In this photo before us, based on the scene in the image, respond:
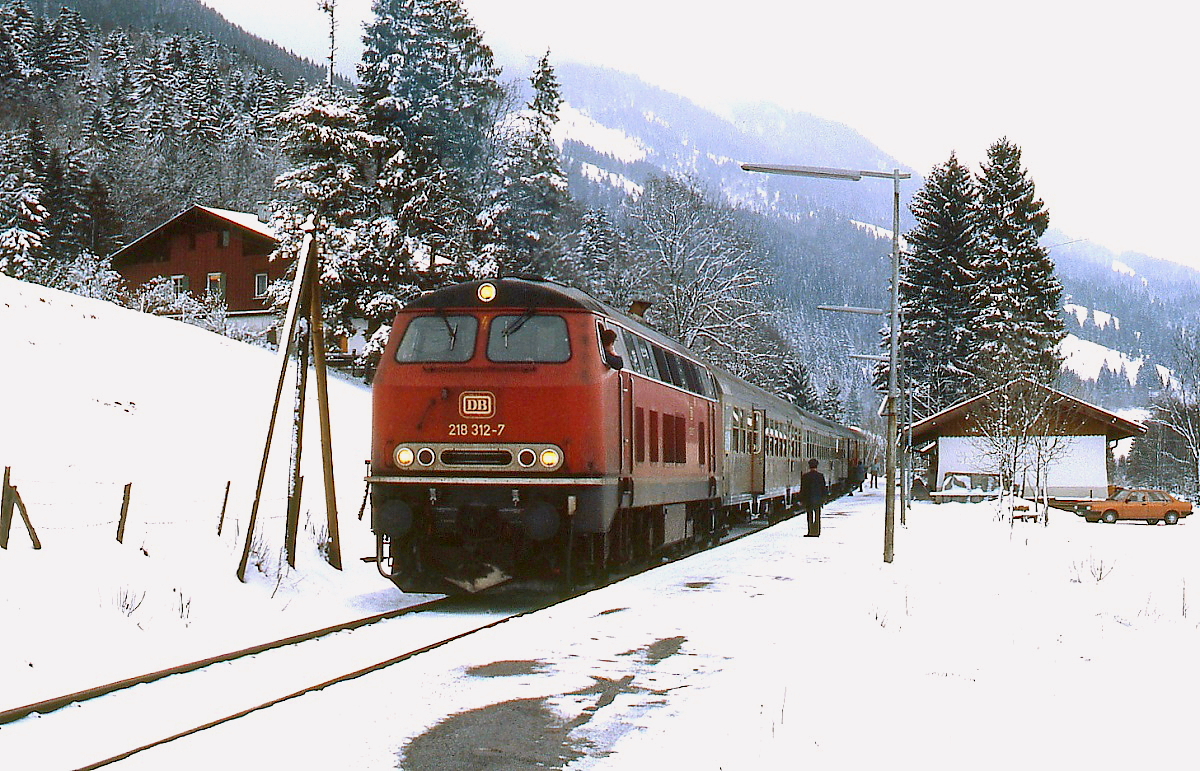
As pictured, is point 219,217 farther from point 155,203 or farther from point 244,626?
point 244,626

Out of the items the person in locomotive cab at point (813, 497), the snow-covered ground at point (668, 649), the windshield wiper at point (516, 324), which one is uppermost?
the windshield wiper at point (516, 324)

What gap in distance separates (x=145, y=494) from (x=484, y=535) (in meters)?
8.61

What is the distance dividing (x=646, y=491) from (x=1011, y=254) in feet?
171

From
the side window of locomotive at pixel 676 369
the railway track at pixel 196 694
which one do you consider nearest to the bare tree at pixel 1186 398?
the side window of locomotive at pixel 676 369

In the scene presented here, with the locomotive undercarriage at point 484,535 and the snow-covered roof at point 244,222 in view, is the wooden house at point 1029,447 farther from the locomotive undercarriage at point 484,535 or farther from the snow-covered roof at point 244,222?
the snow-covered roof at point 244,222

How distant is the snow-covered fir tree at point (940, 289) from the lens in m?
62.7

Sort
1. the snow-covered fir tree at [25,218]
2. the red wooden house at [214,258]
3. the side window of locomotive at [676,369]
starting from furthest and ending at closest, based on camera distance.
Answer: the red wooden house at [214,258]
the snow-covered fir tree at [25,218]
the side window of locomotive at [676,369]

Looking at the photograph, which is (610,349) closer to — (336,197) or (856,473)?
(336,197)

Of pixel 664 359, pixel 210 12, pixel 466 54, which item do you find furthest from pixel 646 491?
pixel 210 12

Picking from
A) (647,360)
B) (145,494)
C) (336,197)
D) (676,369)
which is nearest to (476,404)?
(647,360)

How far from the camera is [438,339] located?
12844mm

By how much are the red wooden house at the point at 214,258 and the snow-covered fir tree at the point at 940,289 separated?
34614mm

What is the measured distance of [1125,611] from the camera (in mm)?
11711

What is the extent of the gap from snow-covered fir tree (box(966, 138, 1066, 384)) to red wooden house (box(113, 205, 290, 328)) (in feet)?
118
